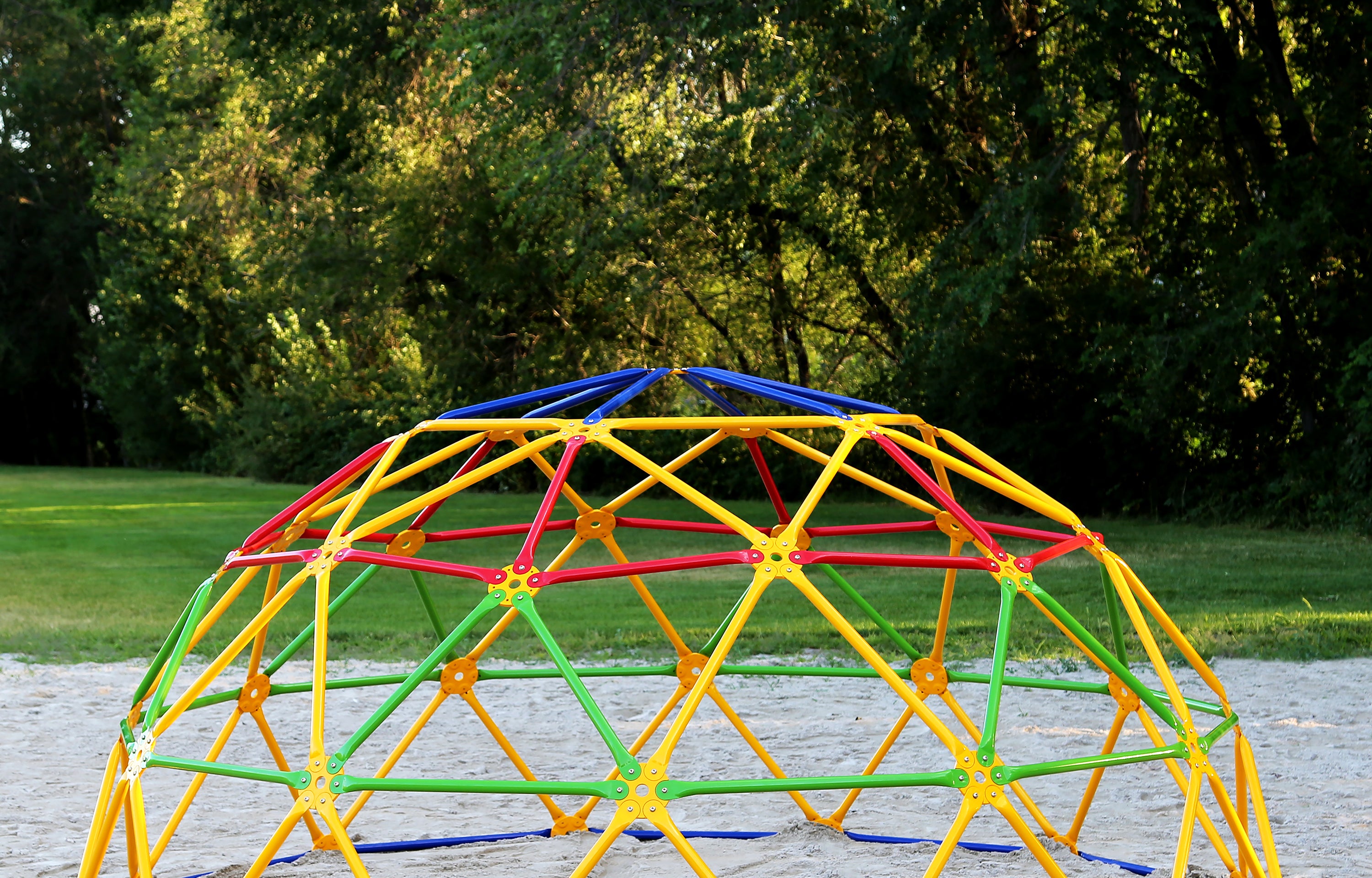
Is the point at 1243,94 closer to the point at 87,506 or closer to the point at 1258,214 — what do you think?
the point at 1258,214

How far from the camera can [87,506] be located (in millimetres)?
21516

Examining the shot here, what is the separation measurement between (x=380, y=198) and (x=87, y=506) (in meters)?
7.14

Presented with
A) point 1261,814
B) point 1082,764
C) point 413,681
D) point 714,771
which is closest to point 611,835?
point 413,681

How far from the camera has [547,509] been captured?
2.90 metres

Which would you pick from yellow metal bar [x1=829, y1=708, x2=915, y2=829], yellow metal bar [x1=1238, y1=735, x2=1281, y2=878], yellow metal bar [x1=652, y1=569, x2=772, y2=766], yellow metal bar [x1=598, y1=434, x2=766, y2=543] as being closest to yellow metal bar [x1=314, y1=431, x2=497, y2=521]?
yellow metal bar [x1=598, y1=434, x2=766, y2=543]

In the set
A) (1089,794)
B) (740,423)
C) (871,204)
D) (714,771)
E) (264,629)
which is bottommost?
(714,771)

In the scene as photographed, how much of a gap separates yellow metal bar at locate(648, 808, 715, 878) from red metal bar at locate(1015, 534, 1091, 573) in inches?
39.2

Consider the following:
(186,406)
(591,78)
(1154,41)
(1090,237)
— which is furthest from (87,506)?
(1154,41)

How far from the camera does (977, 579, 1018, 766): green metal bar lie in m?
2.62

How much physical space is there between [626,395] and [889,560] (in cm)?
88

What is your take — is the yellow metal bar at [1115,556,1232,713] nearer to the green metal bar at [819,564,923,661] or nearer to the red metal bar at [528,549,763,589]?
the green metal bar at [819,564,923,661]

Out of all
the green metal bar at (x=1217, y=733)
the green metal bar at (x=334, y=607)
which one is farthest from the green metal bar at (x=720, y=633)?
the green metal bar at (x=1217, y=733)

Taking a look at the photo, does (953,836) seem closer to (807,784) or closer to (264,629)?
(807,784)

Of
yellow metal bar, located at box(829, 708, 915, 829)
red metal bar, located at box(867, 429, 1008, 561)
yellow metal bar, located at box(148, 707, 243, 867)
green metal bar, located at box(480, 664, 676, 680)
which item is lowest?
yellow metal bar, located at box(829, 708, 915, 829)
